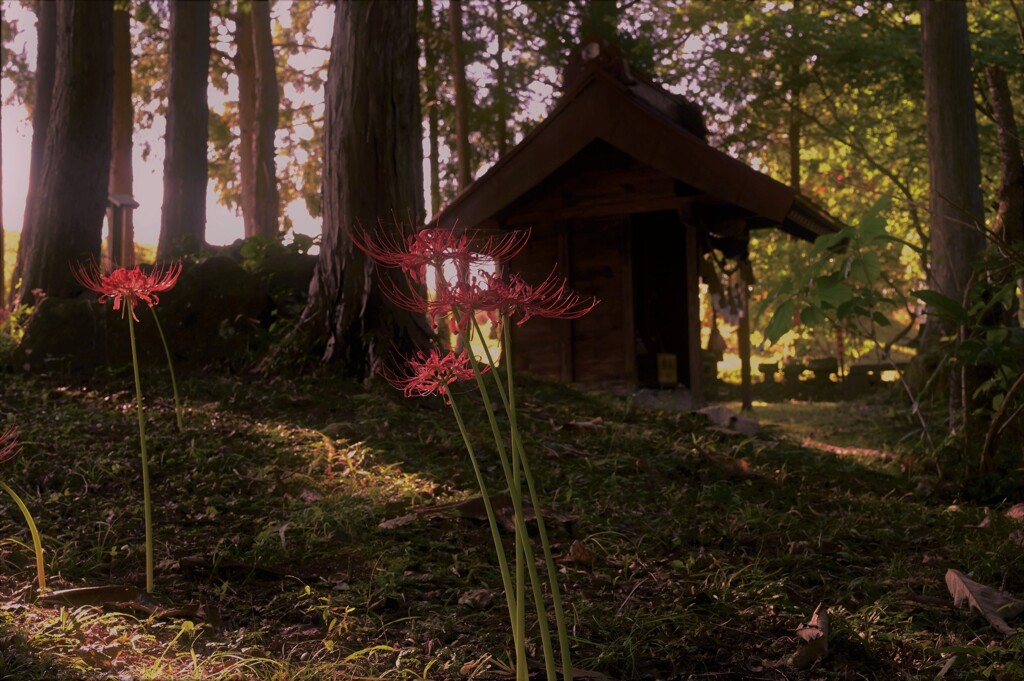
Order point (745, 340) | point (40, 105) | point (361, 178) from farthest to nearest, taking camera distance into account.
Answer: point (40, 105)
point (745, 340)
point (361, 178)

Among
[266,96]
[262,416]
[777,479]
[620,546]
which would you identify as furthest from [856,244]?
[266,96]

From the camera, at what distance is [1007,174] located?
6.44 metres

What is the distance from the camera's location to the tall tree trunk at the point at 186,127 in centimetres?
1538

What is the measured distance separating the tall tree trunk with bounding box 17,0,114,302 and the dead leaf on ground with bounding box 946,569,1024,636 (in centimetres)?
884

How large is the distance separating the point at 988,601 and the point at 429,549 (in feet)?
8.02

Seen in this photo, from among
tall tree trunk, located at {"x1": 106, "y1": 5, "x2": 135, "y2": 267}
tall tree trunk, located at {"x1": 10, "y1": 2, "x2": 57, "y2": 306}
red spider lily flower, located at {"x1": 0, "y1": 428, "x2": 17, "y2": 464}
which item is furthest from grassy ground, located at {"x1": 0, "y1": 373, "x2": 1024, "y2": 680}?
tall tree trunk, located at {"x1": 106, "y1": 5, "x2": 135, "y2": 267}

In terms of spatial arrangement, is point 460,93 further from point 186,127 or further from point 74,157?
point 74,157

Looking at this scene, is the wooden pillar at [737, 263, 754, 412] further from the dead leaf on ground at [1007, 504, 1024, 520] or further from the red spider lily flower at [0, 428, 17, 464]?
the red spider lily flower at [0, 428, 17, 464]

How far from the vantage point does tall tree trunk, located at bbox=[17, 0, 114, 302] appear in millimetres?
9867

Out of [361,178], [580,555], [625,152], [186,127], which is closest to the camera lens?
[580,555]

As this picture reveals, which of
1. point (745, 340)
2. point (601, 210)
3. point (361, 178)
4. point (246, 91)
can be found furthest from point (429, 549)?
point (246, 91)

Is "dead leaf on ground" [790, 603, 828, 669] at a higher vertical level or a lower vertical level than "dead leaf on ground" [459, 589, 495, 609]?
lower

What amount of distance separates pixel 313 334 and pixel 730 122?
58.7 ft

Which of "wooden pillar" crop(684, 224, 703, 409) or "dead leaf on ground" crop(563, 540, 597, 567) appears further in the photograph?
"wooden pillar" crop(684, 224, 703, 409)
